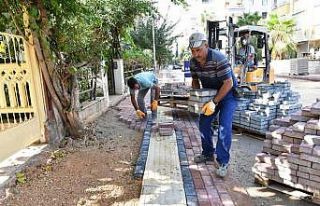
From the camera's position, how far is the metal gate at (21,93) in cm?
480

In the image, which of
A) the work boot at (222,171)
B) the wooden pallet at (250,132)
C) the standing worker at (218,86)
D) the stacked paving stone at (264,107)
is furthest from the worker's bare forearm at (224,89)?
the wooden pallet at (250,132)

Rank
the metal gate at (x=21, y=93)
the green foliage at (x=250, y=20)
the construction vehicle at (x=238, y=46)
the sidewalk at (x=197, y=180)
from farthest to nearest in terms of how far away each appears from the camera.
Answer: the green foliage at (x=250, y=20)
the construction vehicle at (x=238, y=46)
the metal gate at (x=21, y=93)
the sidewalk at (x=197, y=180)

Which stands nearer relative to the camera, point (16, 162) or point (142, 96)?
point (16, 162)

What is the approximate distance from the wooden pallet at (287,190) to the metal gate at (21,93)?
3.56 m

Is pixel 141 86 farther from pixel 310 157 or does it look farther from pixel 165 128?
pixel 310 157

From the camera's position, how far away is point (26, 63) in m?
4.89

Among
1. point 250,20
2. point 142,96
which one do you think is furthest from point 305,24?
point 142,96

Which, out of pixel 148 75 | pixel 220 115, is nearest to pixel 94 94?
pixel 148 75

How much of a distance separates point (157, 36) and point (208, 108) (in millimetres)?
20859

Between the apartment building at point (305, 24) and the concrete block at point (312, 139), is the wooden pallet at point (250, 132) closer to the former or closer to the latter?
the concrete block at point (312, 139)

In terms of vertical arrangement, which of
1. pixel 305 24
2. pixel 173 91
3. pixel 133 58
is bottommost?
pixel 173 91

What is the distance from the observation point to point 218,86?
411cm

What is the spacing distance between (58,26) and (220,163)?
11.4ft

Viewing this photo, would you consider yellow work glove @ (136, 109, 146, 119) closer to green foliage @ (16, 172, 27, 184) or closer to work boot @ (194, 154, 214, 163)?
work boot @ (194, 154, 214, 163)
